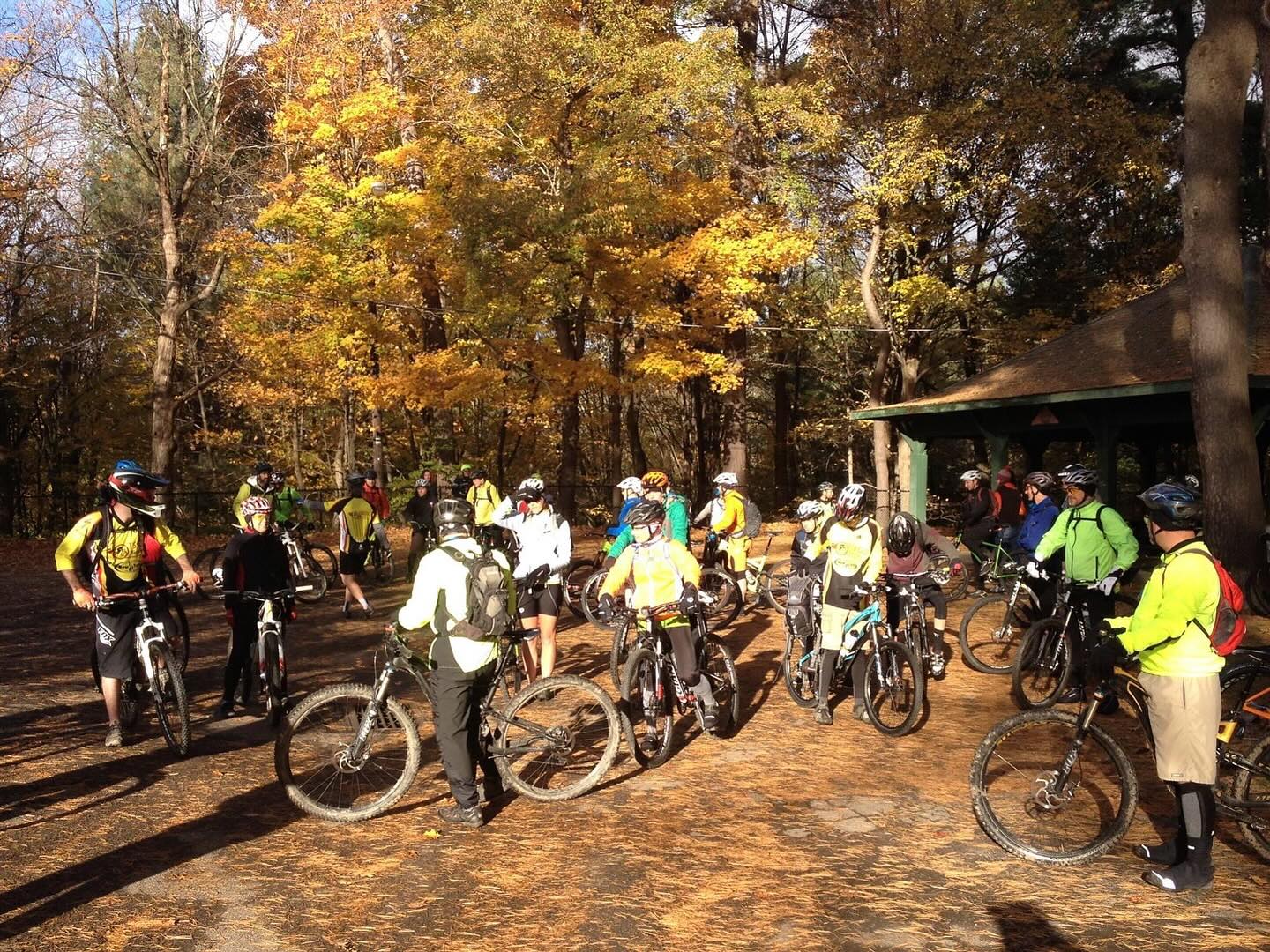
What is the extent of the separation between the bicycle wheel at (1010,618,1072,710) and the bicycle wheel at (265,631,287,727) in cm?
631

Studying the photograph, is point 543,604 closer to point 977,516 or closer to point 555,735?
point 555,735

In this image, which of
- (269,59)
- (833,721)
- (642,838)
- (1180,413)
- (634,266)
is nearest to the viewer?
(642,838)

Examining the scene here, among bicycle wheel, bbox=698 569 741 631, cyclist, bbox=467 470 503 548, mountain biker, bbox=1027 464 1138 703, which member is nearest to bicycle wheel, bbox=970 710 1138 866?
mountain biker, bbox=1027 464 1138 703

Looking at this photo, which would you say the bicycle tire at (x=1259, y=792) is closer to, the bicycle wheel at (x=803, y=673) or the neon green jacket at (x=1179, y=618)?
the neon green jacket at (x=1179, y=618)

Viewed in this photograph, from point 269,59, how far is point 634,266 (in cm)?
1165

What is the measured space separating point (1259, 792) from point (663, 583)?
3941mm

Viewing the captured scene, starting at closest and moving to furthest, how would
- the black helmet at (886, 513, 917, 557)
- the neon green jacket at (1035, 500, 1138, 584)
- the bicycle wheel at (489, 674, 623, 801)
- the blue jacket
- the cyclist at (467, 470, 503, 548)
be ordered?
the bicycle wheel at (489, 674, 623, 801) < the neon green jacket at (1035, 500, 1138, 584) < the black helmet at (886, 513, 917, 557) < the blue jacket < the cyclist at (467, 470, 503, 548)

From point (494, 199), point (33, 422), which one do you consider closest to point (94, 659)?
point (494, 199)

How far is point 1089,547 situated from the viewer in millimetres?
8750

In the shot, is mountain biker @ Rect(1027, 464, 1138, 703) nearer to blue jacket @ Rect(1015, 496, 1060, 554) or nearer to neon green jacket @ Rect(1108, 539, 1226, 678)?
blue jacket @ Rect(1015, 496, 1060, 554)

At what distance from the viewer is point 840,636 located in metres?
8.61

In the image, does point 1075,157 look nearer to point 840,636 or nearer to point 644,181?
point 644,181

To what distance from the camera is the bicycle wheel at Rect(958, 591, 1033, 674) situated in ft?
35.5

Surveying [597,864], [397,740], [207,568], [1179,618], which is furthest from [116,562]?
[207,568]
